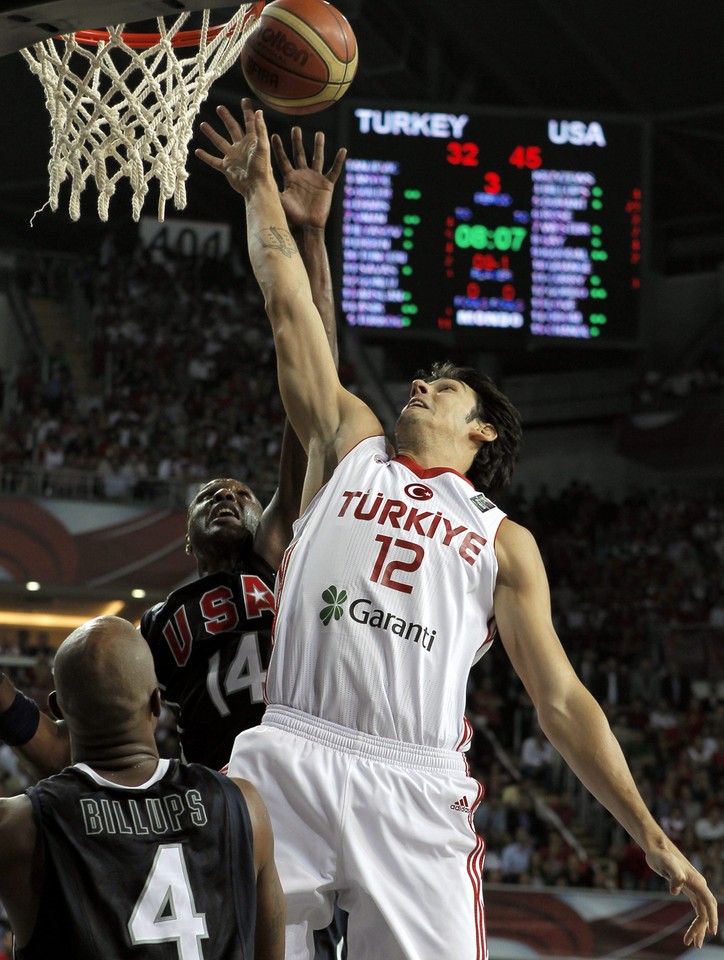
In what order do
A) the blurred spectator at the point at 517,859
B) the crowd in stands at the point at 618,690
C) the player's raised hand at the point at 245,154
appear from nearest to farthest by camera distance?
the player's raised hand at the point at 245,154 → the blurred spectator at the point at 517,859 → the crowd in stands at the point at 618,690

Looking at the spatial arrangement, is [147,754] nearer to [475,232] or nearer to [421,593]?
[421,593]

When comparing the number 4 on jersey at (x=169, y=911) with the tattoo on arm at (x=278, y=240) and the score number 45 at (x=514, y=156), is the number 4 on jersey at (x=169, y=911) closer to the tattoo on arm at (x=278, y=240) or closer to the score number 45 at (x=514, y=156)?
the tattoo on arm at (x=278, y=240)

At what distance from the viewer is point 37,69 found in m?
4.25

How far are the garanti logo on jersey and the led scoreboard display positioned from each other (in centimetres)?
1140

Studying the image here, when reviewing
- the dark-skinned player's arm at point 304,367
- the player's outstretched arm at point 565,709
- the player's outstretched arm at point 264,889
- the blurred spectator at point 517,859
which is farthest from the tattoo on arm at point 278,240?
the blurred spectator at point 517,859

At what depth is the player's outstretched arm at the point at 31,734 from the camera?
283cm

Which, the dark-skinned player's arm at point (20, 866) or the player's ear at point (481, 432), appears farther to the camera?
the player's ear at point (481, 432)

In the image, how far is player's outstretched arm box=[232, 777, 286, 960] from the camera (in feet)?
7.58

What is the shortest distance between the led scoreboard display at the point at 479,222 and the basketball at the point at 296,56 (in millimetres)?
10000

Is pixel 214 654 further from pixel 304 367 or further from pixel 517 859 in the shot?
pixel 517 859

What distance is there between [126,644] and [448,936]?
1140 mm

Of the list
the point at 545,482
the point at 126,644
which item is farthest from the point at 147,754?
the point at 545,482

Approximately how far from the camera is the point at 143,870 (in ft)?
7.08

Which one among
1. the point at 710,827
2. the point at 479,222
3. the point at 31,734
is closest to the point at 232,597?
the point at 31,734
